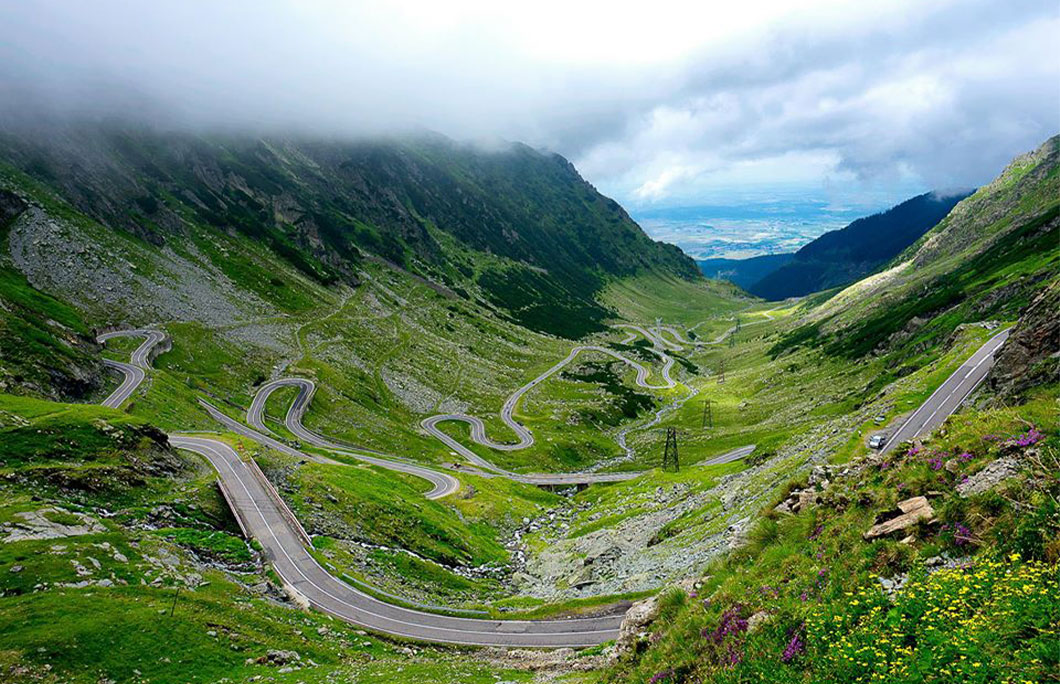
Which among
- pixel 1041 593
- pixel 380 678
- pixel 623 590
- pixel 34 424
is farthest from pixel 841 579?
pixel 34 424

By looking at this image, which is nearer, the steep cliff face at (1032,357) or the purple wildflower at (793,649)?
the purple wildflower at (793,649)

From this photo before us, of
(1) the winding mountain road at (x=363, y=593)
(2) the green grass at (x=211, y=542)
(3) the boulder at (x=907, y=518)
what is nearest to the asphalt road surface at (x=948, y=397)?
Answer: (1) the winding mountain road at (x=363, y=593)

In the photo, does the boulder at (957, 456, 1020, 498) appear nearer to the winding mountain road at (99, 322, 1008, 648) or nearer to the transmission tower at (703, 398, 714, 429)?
the winding mountain road at (99, 322, 1008, 648)

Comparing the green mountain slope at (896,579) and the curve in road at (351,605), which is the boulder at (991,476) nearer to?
the green mountain slope at (896,579)

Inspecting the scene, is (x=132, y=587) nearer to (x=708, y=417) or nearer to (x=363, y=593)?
(x=363, y=593)

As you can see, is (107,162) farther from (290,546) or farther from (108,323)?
(290,546)

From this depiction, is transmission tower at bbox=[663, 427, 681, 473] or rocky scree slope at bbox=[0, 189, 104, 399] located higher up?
rocky scree slope at bbox=[0, 189, 104, 399]

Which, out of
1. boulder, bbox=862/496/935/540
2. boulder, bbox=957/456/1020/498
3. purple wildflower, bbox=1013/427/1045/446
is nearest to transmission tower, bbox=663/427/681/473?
boulder, bbox=862/496/935/540
